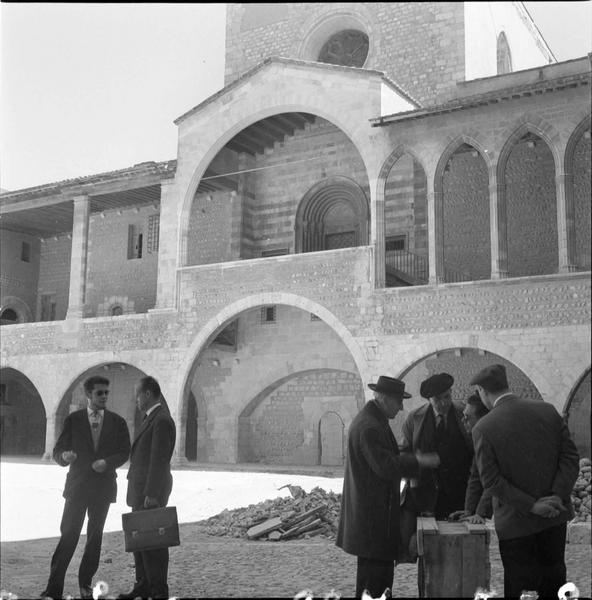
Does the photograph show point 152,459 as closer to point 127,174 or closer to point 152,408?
point 152,408

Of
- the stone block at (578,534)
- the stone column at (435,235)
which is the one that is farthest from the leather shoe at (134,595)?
the stone column at (435,235)

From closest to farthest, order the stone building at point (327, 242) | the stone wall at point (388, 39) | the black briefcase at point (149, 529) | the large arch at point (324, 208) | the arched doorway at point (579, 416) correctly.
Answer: the black briefcase at point (149, 529)
the stone building at point (327, 242)
the arched doorway at point (579, 416)
the stone wall at point (388, 39)
the large arch at point (324, 208)

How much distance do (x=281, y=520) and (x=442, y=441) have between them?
2273mm

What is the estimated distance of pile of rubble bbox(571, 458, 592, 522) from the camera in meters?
6.00

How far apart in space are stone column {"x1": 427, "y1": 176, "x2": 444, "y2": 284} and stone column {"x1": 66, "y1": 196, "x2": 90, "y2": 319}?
13.1 ft

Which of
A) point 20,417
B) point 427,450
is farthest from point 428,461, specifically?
point 20,417

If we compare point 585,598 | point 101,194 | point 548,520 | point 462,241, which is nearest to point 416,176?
→ point 462,241

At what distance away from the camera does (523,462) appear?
2.88 metres

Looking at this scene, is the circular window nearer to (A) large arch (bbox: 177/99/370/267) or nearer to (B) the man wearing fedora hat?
(A) large arch (bbox: 177/99/370/267)

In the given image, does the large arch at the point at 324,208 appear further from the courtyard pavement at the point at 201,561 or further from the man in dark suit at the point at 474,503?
the man in dark suit at the point at 474,503

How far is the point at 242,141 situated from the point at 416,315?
411 centimetres

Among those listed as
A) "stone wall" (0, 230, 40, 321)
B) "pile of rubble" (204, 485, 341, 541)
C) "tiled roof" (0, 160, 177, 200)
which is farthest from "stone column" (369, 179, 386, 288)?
"pile of rubble" (204, 485, 341, 541)

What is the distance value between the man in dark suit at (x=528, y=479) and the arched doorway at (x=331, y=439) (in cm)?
583

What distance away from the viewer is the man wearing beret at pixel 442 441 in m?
3.61
